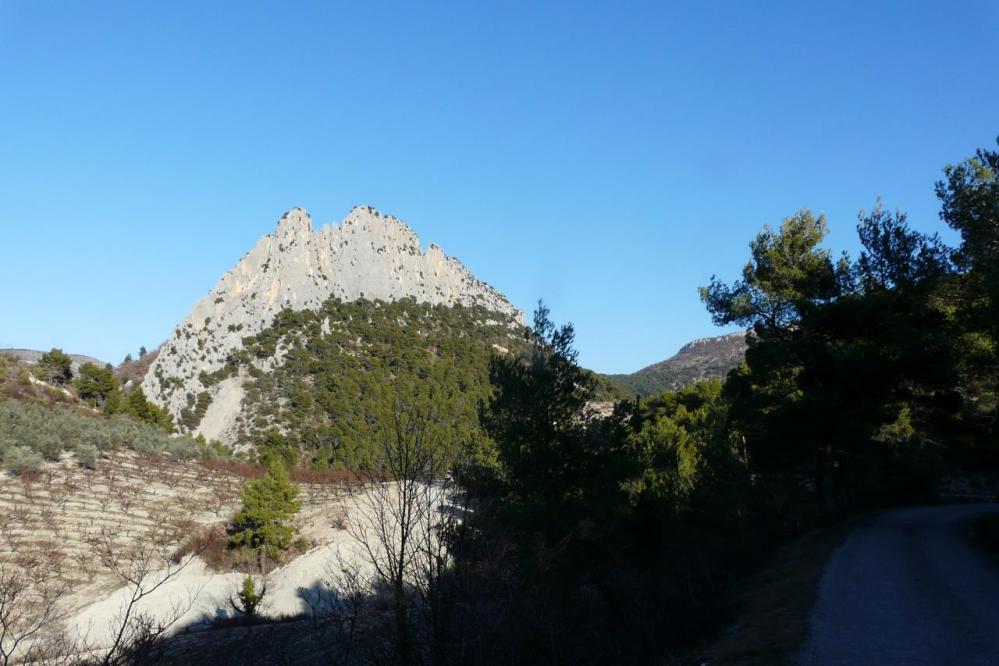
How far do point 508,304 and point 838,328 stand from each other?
127 m

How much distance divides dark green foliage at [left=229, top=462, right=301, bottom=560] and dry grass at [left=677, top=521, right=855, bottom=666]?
1042 inches

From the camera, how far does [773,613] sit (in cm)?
1108

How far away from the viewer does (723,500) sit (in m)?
22.3

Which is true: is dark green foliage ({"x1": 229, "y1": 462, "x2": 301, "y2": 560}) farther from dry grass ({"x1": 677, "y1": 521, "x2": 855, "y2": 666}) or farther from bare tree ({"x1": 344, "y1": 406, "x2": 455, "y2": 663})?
dry grass ({"x1": 677, "y1": 521, "x2": 855, "y2": 666})

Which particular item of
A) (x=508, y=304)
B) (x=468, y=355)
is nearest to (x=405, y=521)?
(x=468, y=355)

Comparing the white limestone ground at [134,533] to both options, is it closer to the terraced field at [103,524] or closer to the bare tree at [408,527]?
the terraced field at [103,524]

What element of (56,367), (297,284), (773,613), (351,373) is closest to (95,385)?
(56,367)

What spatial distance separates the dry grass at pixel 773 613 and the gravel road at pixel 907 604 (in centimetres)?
24

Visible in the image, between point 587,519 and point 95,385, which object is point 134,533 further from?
point 95,385

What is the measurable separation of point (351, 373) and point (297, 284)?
85.8ft

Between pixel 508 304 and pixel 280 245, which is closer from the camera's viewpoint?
pixel 280 245

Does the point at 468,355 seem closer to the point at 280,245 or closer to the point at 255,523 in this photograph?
the point at 280,245

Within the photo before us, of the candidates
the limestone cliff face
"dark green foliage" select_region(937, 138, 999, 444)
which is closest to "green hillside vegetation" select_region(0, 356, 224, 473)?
the limestone cliff face

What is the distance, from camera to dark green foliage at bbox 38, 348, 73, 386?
70562mm
